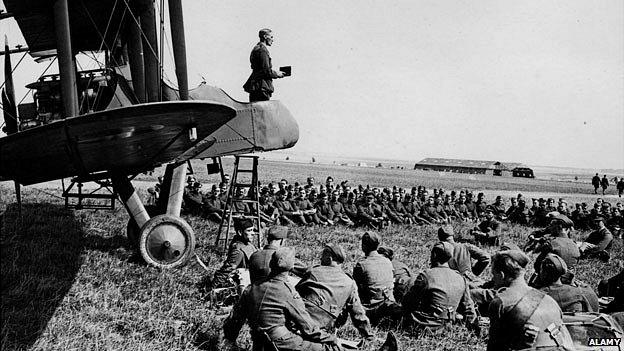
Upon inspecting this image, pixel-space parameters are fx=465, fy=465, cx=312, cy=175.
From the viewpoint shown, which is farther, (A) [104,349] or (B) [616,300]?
(B) [616,300]

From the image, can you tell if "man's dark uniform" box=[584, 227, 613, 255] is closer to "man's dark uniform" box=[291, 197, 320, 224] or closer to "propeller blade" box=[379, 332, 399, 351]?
"man's dark uniform" box=[291, 197, 320, 224]

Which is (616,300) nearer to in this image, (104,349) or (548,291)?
(548,291)

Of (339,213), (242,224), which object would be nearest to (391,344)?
(242,224)

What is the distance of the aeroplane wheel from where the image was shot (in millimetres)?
7699

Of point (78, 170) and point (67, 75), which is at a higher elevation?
point (67, 75)

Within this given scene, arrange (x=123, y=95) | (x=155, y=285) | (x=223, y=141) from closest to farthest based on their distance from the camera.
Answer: (x=155, y=285) < (x=123, y=95) < (x=223, y=141)

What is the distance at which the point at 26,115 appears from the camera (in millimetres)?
9617

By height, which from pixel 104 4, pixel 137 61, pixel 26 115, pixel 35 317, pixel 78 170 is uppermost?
pixel 104 4

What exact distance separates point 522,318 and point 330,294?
73.3 inches

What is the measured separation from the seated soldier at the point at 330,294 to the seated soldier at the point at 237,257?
1710 millimetres

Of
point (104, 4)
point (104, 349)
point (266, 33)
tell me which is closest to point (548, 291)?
point (104, 349)

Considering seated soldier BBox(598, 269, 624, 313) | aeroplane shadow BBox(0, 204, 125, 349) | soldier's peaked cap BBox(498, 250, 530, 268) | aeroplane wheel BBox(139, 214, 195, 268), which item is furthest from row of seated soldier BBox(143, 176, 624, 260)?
soldier's peaked cap BBox(498, 250, 530, 268)

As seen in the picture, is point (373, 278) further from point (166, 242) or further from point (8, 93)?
point (8, 93)

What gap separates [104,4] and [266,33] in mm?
3456
